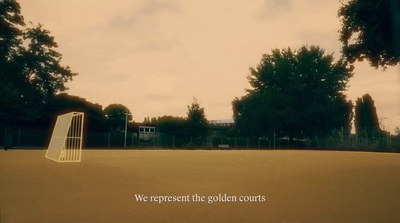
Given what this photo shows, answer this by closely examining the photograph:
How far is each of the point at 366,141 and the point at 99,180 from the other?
134 ft

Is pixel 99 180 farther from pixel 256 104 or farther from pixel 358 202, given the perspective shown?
pixel 256 104

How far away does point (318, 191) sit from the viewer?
24.4ft

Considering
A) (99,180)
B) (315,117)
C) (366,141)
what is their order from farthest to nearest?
1. (315,117)
2. (366,141)
3. (99,180)

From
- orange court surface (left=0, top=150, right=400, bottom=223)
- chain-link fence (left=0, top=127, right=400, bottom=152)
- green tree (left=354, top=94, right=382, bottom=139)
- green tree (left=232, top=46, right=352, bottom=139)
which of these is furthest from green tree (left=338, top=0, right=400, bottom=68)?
green tree (left=354, top=94, right=382, bottom=139)

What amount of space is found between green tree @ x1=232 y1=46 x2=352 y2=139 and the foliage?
31191mm

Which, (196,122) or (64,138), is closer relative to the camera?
(64,138)

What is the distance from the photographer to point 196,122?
48625 mm

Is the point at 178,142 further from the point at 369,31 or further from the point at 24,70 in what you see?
the point at 369,31

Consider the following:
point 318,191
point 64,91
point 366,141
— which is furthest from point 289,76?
point 318,191

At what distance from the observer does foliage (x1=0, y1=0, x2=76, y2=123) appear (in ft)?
121

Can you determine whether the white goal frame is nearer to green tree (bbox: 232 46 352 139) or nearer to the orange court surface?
the orange court surface

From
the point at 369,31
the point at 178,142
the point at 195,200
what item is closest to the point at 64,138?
the point at 195,200

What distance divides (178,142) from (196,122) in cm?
453

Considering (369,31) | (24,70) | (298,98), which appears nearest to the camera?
(369,31)
